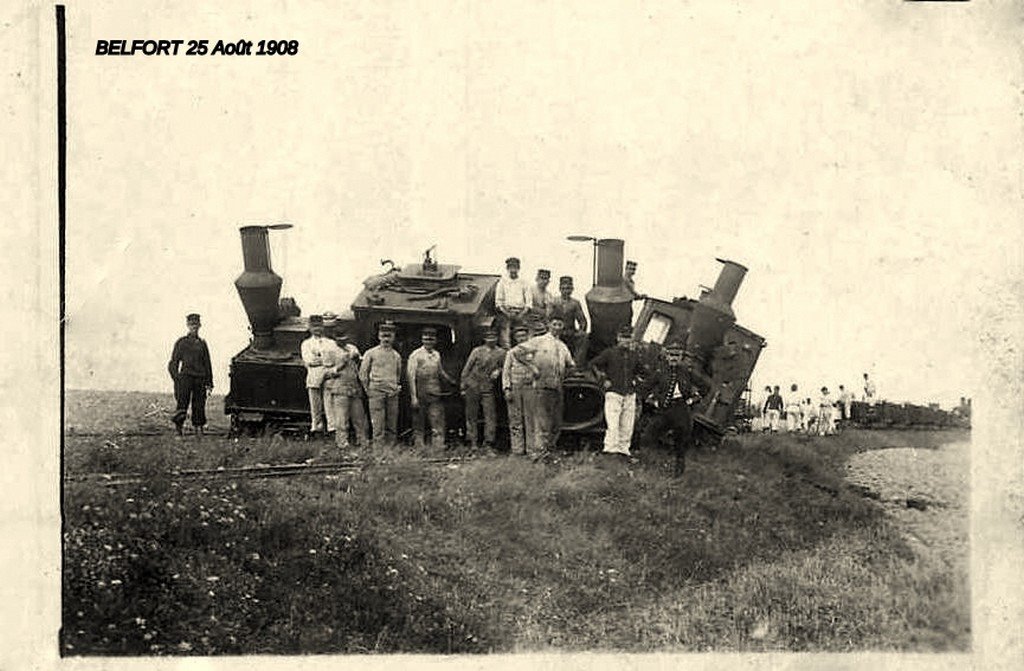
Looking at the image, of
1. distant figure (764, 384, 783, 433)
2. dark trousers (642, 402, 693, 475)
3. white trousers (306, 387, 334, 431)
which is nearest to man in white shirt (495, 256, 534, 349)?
dark trousers (642, 402, 693, 475)

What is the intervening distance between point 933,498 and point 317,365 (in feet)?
18.0

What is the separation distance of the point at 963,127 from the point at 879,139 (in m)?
0.66

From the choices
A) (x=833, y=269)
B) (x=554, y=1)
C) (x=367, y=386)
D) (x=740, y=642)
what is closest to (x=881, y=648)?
(x=740, y=642)

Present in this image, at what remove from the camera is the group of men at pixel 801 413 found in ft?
33.4

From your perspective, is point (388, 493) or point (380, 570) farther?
point (388, 493)

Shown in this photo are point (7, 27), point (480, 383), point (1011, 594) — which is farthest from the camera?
point (480, 383)

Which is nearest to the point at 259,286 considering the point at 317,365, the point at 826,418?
the point at 317,365

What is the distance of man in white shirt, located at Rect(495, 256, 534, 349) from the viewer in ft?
30.2

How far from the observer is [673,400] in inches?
352

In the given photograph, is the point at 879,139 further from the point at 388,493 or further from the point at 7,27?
the point at 7,27

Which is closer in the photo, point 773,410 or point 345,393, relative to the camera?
point 345,393

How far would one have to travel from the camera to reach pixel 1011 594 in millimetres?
8023

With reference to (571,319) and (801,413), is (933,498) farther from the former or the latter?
(571,319)

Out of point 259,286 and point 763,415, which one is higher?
point 259,286
